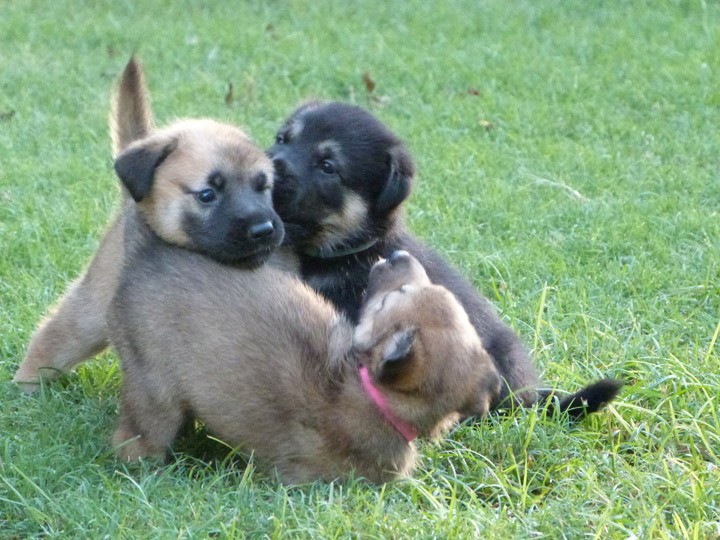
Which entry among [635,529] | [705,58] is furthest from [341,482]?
[705,58]

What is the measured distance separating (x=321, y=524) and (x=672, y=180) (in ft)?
13.6

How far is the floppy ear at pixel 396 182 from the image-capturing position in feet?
14.5

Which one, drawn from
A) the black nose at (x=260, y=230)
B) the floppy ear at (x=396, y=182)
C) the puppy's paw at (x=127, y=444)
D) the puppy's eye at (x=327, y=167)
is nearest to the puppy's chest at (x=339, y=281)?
the floppy ear at (x=396, y=182)

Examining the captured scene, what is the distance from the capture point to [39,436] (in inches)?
150

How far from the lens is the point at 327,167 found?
4.46m

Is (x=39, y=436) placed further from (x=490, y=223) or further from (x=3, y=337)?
(x=490, y=223)

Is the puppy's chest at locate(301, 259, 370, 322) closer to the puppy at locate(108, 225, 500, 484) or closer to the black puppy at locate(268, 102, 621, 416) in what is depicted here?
the black puppy at locate(268, 102, 621, 416)

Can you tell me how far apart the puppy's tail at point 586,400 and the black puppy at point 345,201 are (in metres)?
0.33

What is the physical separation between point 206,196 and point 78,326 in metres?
0.79

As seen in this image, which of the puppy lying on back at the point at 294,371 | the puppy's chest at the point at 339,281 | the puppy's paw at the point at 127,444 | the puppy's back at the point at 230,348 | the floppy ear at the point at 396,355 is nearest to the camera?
the floppy ear at the point at 396,355

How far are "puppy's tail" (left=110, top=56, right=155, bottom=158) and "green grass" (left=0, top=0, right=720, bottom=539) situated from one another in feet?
3.13

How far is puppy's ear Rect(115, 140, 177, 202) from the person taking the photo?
3.84 meters

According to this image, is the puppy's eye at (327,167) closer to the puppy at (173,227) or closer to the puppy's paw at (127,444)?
the puppy at (173,227)

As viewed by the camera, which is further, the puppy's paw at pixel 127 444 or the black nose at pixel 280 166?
the black nose at pixel 280 166
